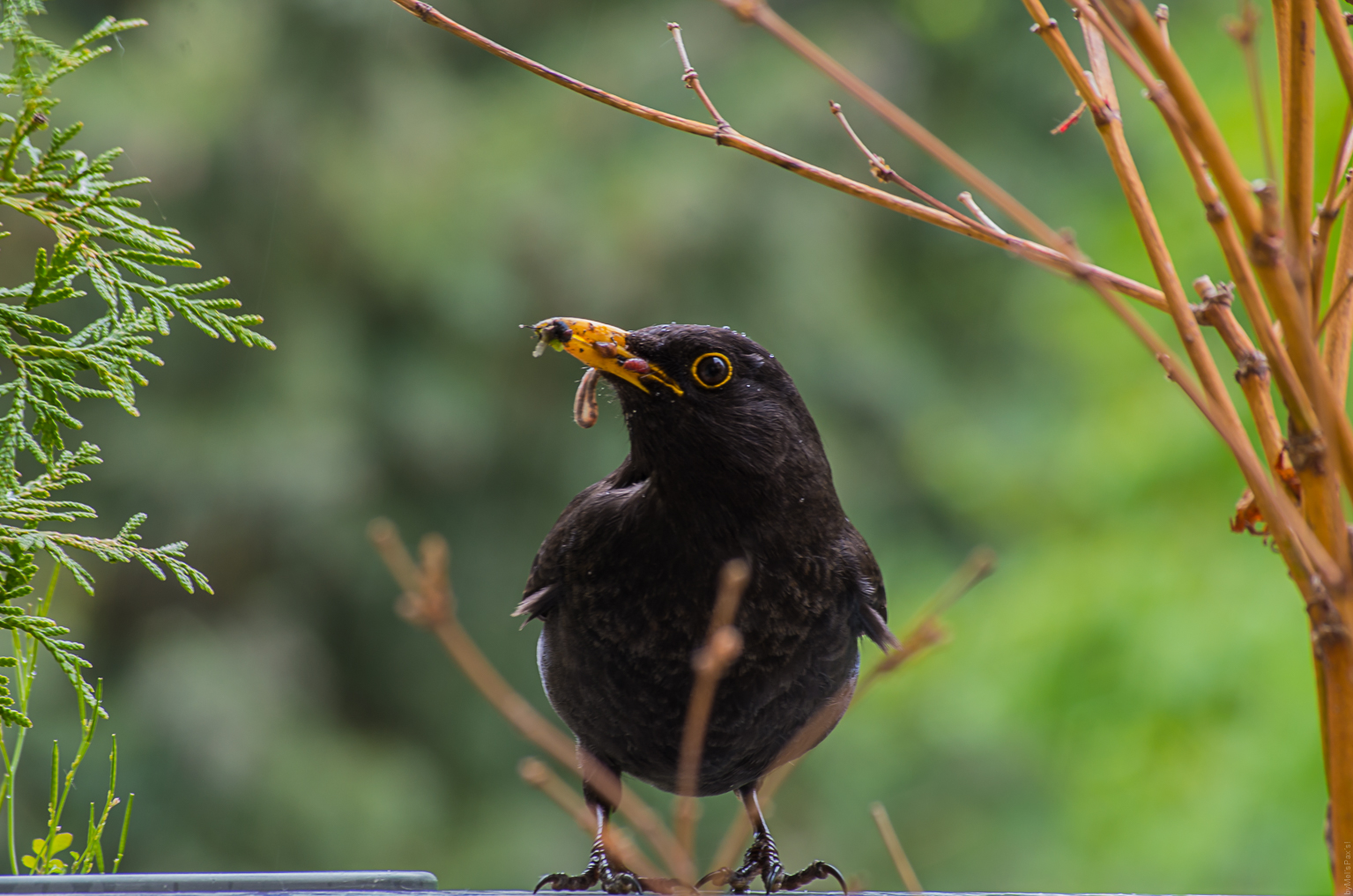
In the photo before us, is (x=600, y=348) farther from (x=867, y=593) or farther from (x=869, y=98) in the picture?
(x=869, y=98)

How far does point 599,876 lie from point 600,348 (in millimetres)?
974

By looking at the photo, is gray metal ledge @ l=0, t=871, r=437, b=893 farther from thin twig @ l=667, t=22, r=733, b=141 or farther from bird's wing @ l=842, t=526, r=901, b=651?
thin twig @ l=667, t=22, r=733, b=141

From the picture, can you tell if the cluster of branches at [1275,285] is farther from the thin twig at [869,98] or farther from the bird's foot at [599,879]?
Answer: the bird's foot at [599,879]

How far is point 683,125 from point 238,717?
22.4 feet

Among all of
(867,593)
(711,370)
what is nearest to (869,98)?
(711,370)

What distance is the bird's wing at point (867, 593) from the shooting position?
6.84 feet

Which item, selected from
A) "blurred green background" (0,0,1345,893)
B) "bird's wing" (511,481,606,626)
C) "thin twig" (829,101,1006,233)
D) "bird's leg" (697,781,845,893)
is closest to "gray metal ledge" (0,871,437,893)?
"bird's wing" (511,481,606,626)

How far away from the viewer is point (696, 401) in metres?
1.96

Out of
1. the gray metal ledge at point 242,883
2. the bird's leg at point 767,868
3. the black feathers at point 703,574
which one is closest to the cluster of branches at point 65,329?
the gray metal ledge at point 242,883

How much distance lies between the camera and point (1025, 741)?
7.59 metres

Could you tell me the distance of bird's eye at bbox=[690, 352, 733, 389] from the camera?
198 centimetres

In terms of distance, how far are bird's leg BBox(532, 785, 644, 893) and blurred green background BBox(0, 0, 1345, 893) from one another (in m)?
3.74

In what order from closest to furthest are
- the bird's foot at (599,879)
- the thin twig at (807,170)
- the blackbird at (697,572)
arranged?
the thin twig at (807,170)
the blackbird at (697,572)
the bird's foot at (599,879)

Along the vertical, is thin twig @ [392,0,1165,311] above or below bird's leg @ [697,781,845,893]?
above
